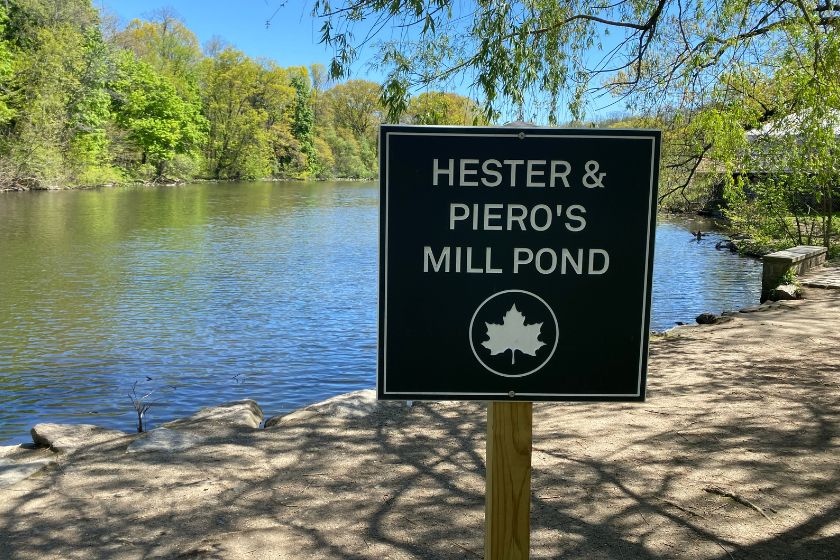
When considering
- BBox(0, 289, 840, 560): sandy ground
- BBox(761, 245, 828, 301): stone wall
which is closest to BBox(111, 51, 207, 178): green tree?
BBox(761, 245, 828, 301): stone wall

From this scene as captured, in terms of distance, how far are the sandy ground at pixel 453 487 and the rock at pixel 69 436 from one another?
0.74ft

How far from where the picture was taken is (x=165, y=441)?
5.77 m

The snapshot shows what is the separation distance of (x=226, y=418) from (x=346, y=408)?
3.42 ft

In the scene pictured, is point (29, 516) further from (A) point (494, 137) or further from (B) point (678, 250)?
(B) point (678, 250)

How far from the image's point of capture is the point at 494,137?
1.96 m

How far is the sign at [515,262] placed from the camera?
199 centimetres

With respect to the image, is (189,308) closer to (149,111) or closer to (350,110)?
(149,111)

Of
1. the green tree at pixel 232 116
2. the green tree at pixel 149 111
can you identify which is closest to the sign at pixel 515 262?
the green tree at pixel 149 111

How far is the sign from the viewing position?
1.99m

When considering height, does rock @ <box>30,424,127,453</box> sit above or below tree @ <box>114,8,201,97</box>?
below

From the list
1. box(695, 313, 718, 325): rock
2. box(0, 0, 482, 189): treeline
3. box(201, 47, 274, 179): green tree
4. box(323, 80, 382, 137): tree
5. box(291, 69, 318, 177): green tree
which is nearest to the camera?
box(695, 313, 718, 325): rock

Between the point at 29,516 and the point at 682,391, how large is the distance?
5.07 m

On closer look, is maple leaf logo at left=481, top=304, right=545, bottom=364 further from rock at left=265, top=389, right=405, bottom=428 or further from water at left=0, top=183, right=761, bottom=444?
water at left=0, top=183, right=761, bottom=444

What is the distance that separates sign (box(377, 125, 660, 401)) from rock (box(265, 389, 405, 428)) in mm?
4516
